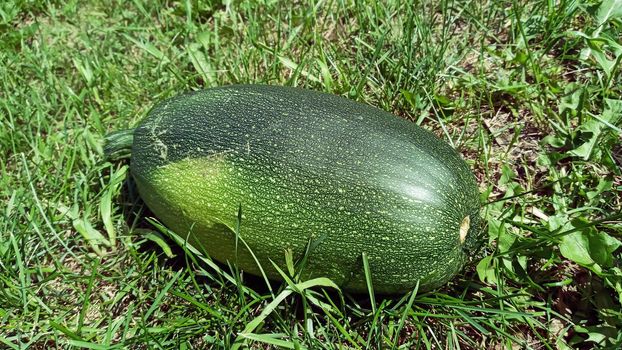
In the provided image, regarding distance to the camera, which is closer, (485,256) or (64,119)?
(485,256)

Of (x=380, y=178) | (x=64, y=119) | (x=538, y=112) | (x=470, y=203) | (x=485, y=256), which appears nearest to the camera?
(x=380, y=178)

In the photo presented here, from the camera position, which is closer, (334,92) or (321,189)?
(321,189)

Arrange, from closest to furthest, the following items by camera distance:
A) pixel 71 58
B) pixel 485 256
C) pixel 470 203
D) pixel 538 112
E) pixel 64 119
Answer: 1. pixel 470 203
2. pixel 485 256
3. pixel 538 112
4. pixel 64 119
5. pixel 71 58

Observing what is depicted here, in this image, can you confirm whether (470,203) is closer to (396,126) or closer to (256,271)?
(396,126)

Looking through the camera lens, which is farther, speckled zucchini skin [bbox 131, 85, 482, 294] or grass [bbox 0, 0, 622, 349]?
grass [bbox 0, 0, 622, 349]

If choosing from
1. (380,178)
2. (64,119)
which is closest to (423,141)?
(380,178)
